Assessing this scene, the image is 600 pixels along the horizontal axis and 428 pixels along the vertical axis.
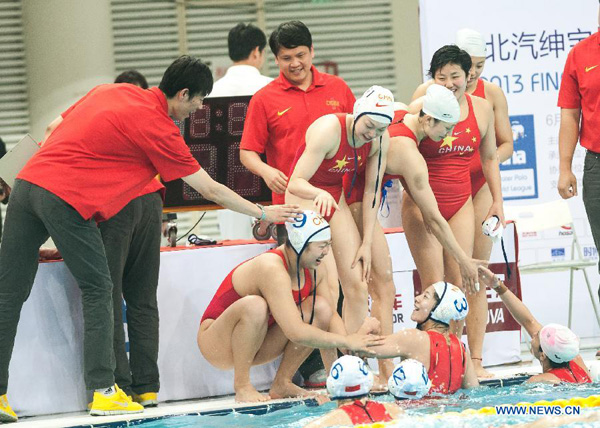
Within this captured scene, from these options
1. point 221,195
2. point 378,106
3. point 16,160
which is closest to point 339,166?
point 378,106

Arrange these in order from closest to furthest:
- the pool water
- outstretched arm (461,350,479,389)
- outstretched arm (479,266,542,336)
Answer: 1. the pool water
2. outstretched arm (461,350,479,389)
3. outstretched arm (479,266,542,336)

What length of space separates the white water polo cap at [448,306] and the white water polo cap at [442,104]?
94 cm

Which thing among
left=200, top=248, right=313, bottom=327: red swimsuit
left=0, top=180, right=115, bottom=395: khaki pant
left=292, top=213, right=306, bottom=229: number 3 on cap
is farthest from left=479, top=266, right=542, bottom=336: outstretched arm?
left=0, top=180, right=115, bottom=395: khaki pant

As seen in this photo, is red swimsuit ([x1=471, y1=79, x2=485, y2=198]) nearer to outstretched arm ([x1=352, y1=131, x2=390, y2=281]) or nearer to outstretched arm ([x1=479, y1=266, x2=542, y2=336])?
outstretched arm ([x1=479, y1=266, x2=542, y2=336])

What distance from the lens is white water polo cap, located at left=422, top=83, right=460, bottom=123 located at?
18.9ft

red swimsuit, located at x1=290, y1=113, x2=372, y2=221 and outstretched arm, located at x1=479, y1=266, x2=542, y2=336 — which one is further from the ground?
red swimsuit, located at x1=290, y1=113, x2=372, y2=221

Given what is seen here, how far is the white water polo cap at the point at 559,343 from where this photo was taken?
18.7ft

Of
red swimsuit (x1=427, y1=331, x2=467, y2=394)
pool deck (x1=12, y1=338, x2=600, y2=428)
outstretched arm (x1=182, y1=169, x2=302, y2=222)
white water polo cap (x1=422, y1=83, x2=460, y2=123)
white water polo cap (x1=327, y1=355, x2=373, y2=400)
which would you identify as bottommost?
pool deck (x1=12, y1=338, x2=600, y2=428)

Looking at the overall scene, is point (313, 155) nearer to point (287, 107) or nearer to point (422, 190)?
point (422, 190)

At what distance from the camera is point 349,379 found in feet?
15.2

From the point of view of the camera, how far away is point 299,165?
5.57 meters

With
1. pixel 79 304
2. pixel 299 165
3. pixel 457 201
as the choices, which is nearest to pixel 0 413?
pixel 79 304

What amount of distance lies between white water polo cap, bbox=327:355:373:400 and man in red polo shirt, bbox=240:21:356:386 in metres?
1.73

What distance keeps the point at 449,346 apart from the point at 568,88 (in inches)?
90.1
